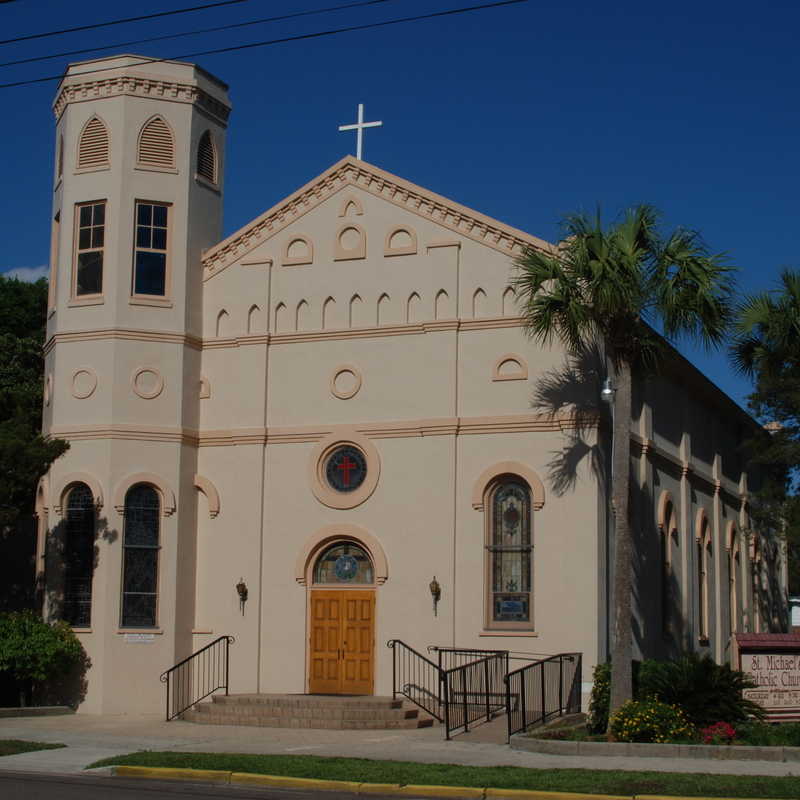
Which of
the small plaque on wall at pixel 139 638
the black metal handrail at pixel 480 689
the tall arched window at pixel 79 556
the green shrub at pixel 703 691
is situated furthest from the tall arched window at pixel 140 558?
the green shrub at pixel 703 691

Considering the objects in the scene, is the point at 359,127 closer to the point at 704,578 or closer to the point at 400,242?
the point at 400,242

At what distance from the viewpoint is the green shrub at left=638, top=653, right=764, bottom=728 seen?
20.0 m

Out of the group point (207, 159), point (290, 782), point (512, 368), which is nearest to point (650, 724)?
point (290, 782)

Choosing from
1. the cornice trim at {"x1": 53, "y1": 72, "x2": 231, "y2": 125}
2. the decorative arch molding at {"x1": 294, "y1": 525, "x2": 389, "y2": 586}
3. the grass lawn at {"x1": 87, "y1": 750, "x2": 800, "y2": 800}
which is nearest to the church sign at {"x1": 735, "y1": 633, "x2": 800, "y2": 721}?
the grass lawn at {"x1": 87, "y1": 750, "x2": 800, "y2": 800}

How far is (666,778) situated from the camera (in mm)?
15203

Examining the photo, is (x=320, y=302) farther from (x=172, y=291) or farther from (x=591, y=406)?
(x=591, y=406)

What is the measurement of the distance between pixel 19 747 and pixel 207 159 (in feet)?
44.0

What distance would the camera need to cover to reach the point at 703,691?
20.1 m

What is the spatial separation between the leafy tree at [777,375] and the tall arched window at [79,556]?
12.9 meters

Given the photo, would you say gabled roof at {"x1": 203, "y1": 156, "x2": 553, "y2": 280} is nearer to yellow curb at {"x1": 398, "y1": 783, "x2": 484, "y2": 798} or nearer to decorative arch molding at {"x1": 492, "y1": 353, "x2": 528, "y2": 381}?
decorative arch molding at {"x1": 492, "y1": 353, "x2": 528, "y2": 381}

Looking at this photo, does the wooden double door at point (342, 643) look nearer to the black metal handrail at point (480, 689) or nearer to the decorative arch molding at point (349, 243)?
→ the black metal handrail at point (480, 689)

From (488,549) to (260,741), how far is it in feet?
19.5

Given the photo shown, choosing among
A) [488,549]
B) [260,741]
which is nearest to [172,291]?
[488,549]

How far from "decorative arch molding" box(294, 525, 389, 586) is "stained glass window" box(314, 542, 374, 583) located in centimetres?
17
